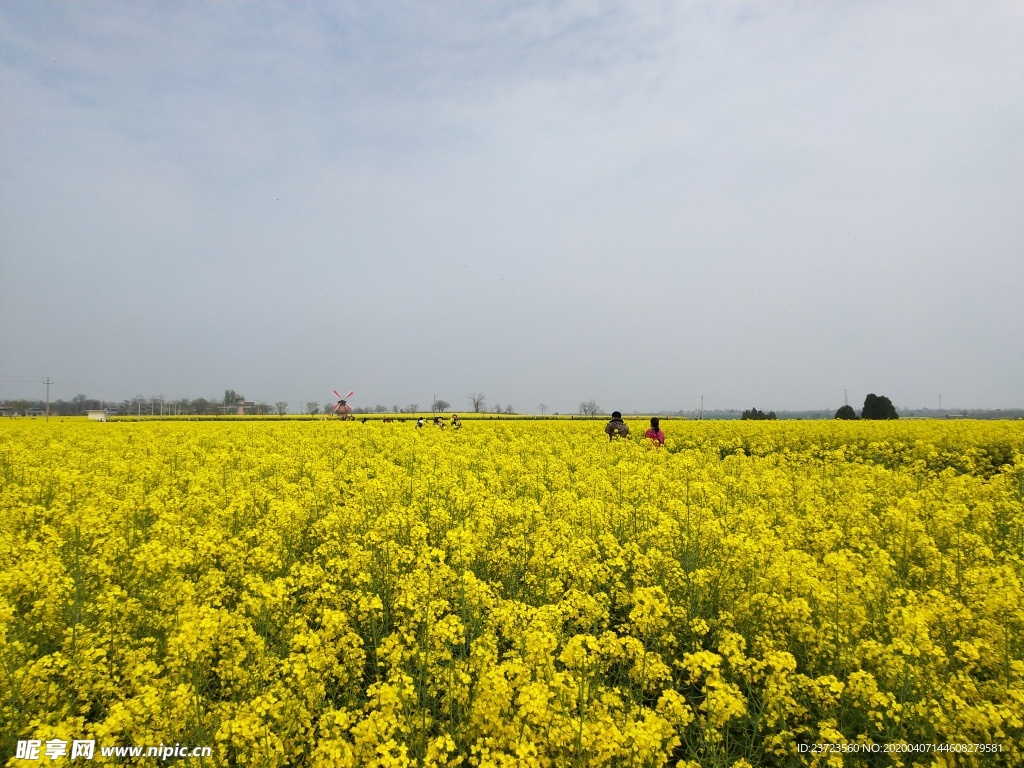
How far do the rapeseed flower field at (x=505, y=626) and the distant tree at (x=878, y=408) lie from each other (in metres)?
38.4

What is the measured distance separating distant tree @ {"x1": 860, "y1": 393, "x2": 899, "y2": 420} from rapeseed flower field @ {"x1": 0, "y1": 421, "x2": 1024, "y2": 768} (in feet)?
126

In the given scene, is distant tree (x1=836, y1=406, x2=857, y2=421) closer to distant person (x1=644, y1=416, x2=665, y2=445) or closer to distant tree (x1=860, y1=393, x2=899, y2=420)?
distant tree (x1=860, y1=393, x2=899, y2=420)

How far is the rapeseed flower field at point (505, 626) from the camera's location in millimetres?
3025

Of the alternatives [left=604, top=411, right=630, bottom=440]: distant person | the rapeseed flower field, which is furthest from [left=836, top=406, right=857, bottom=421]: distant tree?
the rapeseed flower field

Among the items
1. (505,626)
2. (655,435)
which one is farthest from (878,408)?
(505,626)

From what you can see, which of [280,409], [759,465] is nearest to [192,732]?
[759,465]

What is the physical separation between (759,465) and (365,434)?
1219 centimetres

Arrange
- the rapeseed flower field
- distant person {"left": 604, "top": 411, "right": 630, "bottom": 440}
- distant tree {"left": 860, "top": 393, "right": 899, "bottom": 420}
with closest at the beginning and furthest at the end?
1. the rapeseed flower field
2. distant person {"left": 604, "top": 411, "right": 630, "bottom": 440}
3. distant tree {"left": 860, "top": 393, "right": 899, "bottom": 420}

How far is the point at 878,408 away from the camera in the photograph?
40.6 metres

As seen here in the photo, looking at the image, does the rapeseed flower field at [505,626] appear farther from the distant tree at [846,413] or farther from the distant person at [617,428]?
the distant tree at [846,413]

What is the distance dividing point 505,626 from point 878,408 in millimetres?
47300

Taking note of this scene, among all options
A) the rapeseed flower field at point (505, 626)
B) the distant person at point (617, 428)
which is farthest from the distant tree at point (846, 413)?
the rapeseed flower field at point (505, 626)

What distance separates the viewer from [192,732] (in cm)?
313

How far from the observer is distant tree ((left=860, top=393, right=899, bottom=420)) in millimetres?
40062
